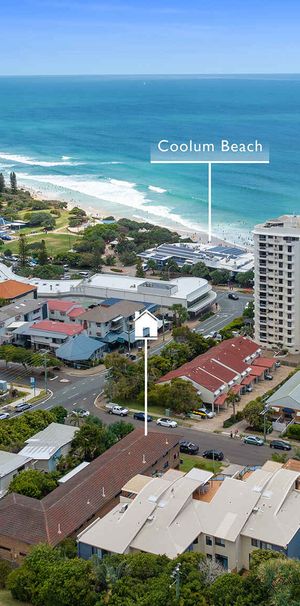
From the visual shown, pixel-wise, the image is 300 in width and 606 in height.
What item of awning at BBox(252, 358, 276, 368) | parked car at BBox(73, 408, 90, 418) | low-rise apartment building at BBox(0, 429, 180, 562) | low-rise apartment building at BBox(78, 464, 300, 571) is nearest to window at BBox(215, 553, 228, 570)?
low-rise apartment building at BBox(78, 464, 300, 571)

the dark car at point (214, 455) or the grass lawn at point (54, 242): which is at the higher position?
the grass lawn at point (54, 242)

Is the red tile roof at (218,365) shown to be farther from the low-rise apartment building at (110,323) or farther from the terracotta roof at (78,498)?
the terracotta roof at (78,498)

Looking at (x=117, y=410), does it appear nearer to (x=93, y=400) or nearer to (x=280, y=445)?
(x=93, y=400)

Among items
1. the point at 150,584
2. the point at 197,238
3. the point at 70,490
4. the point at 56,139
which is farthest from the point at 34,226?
the point at 56,139

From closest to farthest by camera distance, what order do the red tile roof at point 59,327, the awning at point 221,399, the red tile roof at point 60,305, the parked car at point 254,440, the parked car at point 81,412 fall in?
1. the parked car at point 254,440
2. the parked car at point 81,412
3. the awning at point 221,399
4. the red tile roof at point 59,327
5. the red tile roof at point 60,305

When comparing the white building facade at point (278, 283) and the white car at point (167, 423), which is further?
the white building facade at point (278, 283)

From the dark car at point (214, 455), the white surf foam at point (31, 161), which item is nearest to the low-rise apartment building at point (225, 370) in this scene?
the dark car at point (214, 455)
